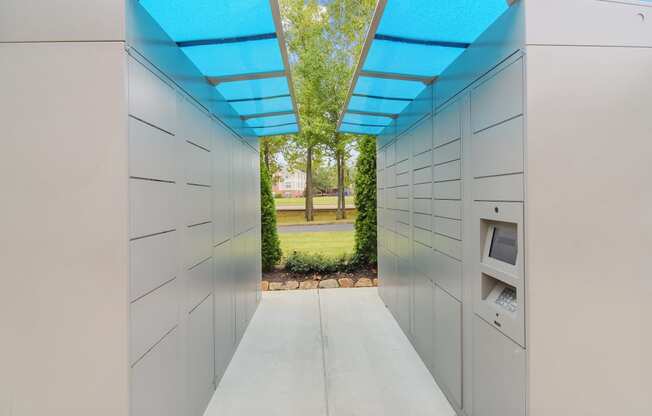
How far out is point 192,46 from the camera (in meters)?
2.82

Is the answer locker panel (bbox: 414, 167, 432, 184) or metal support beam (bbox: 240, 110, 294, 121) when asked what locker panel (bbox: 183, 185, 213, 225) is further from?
locker panel (bbox: 414, 167, 432, 184)

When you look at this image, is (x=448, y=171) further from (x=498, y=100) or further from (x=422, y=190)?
(x=498, y=100)

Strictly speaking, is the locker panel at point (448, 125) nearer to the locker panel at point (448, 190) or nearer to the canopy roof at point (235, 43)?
the locker panel at point (448, 190)

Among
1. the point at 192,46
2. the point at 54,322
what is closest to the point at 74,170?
the point at 54,322

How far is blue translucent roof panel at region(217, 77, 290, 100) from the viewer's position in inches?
151

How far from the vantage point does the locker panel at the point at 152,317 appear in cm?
190

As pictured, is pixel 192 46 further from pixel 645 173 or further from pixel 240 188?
pixel 645 173

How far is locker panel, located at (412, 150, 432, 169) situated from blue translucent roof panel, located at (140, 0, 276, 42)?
1.90m

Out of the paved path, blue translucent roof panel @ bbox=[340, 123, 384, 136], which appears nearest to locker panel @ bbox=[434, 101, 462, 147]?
blue translucent roof panel @ bbox=[340, 123, 384, 136]

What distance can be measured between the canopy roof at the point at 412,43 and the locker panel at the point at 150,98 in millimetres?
1577

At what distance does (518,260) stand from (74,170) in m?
2.36

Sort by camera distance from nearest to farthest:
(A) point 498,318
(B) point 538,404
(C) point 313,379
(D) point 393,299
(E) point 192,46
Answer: (B) point 538,404, (A) point 498,318, (E) point 192,46, (C) point 313,379, (D) point 393,299

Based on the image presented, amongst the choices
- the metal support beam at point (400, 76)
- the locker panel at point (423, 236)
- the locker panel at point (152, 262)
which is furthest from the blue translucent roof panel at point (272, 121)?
the locker panel at point (152, 262)

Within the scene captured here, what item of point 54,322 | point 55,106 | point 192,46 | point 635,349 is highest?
point 192,46
